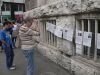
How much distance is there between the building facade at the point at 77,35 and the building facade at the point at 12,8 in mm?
30279

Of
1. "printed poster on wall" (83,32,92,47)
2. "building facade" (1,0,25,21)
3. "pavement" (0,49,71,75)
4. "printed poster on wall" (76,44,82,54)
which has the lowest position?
"pavement" (0,49,71,75)

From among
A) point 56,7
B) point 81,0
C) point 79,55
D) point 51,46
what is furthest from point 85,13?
point 51,46

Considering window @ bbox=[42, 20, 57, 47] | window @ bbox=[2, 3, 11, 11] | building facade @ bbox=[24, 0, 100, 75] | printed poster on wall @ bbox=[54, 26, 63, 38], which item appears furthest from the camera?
window @ bbox=[2, 3, 11, 11]

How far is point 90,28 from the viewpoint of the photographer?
19.7 ft

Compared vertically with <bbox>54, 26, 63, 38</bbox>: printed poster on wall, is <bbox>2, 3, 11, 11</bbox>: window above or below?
above

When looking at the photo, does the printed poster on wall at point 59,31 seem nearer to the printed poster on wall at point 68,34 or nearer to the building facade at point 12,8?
the printed poster on wall at point 68,34

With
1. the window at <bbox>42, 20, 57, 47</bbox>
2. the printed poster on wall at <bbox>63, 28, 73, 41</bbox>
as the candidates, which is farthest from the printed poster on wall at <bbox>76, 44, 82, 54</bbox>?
the window at <bbox>42, 20, 57, 47</bbox>

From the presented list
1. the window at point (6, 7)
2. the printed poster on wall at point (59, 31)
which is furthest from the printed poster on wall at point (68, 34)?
the window at point (6, 7)

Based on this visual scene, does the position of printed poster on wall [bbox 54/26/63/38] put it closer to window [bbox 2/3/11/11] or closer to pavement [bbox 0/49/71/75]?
pavement [bbox 0/49/71/75]

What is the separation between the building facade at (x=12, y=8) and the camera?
37.9 metres

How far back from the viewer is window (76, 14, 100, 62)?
18.2ft

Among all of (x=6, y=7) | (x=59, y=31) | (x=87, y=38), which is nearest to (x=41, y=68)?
(x=59, y=31)

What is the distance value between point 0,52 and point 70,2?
6490 millimetres

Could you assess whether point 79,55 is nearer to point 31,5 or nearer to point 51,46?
point 51,46
